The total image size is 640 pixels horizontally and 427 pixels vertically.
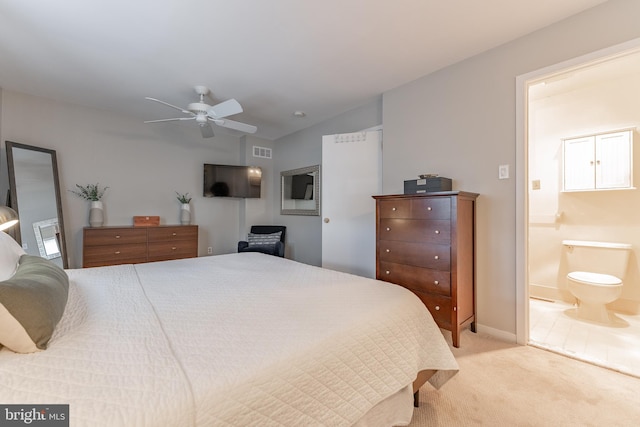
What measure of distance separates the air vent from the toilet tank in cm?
455

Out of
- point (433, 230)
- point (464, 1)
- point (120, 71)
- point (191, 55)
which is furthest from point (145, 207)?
point (464, 1)

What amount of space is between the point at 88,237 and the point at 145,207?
2.81 ft

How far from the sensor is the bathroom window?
2656 millimetres

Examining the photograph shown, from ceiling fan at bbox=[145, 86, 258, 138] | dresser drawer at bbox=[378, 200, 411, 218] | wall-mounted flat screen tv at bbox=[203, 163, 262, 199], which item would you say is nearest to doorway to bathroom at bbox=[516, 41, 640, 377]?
dresser drawer at bbox=[378, 200, 411, 218]

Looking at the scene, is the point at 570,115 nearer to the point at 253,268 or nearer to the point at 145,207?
the point at 253,268

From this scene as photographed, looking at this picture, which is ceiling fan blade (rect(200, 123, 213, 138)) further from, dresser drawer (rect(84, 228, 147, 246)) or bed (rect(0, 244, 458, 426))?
bed (rect(0, 244, 458, 426))

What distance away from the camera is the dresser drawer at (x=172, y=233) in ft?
12.0

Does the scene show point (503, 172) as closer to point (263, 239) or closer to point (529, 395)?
point (529, 395)

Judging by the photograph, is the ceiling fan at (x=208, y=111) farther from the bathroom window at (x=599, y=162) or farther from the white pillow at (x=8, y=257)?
the bathroom window at (x=599, y=162)

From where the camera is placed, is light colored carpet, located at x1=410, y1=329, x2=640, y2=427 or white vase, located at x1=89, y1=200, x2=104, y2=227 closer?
light colored carpet, located at x1=410, y1=329, x2=640, y2=427

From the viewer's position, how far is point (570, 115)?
3.01 metres

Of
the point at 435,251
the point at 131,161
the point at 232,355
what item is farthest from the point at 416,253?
the point at 131,161

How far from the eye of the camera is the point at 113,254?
3.35 m

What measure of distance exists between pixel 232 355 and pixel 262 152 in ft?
14.7
